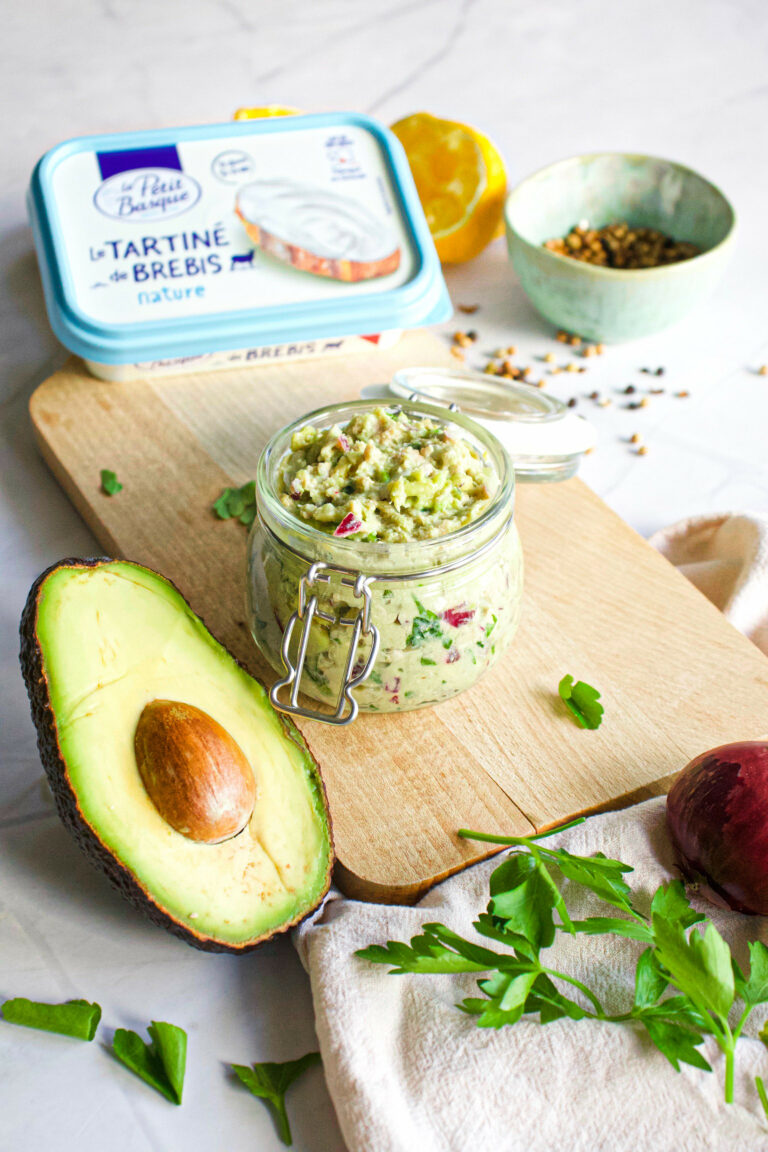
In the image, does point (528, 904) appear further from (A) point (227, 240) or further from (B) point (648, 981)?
(A) point (227, 240)

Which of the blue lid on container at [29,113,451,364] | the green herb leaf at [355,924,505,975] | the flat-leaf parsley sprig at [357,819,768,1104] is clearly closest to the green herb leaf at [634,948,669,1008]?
the flat-leaf parsley sprig at [357,819,768,1104]

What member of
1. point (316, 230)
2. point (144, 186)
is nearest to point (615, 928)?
point (316, 230)

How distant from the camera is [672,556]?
149cm

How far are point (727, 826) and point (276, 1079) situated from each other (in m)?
0.47

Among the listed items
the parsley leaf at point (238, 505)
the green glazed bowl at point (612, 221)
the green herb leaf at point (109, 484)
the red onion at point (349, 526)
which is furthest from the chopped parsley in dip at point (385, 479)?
the green glazed bowl at point (612, 221)

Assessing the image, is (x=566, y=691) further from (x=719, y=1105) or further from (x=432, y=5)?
(x=432, y=5)

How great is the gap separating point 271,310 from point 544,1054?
A: 1.11 m

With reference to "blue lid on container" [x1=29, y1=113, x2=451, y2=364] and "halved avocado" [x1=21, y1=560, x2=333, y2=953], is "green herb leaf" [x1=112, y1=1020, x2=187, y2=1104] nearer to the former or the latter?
"halved avocado" [x1=21, y1=560, x2=333, y2=953]

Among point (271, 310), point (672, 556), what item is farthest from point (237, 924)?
point (271, 310)

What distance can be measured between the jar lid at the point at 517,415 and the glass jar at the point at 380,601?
225mm

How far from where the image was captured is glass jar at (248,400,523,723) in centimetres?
97

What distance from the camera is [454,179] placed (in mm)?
1856

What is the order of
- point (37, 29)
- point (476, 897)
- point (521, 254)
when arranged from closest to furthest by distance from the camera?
point (476, 897), point (521, 254), point (37, 29)

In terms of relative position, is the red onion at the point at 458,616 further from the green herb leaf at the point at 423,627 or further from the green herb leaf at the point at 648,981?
the green herb leaf at the point at 648,981
